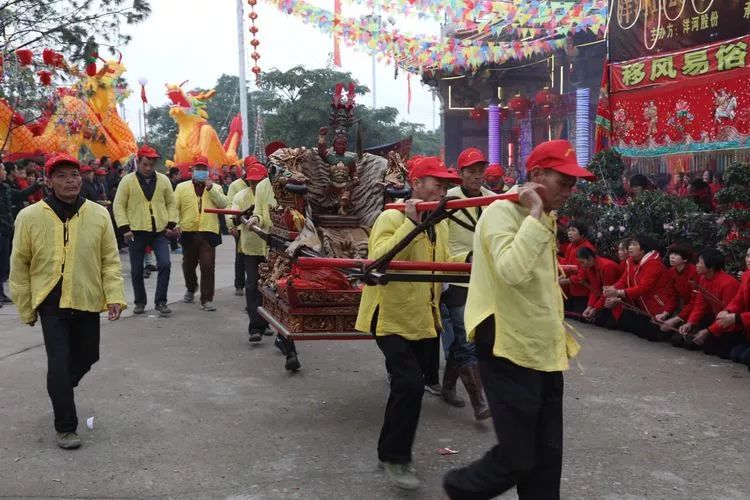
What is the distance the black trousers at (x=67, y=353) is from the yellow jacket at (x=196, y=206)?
4549mm

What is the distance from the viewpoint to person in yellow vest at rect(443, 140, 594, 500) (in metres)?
2.95

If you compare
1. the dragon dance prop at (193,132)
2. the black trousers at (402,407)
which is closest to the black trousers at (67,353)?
the black trousers at (402,407)

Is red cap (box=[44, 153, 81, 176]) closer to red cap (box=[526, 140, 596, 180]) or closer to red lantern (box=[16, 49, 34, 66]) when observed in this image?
red cap (box=[526, 140, 596, 180])

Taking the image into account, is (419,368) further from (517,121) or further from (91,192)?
(517,121)

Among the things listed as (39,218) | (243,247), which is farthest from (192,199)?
(39,218)

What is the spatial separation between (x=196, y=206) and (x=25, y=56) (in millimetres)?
4932

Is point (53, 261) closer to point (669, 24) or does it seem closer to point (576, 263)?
point (576, 263)

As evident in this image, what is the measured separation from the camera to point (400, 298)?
4.12 m

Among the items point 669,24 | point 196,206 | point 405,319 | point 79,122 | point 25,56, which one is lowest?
point 405,319

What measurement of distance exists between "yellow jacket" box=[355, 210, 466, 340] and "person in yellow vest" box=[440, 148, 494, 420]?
834mm

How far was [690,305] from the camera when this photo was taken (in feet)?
23.9

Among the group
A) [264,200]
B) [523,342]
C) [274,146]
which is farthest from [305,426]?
[264,200]

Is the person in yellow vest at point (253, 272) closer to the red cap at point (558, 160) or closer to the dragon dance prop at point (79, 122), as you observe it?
the red cap at point (558, 160)

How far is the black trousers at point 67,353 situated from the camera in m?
4.50
